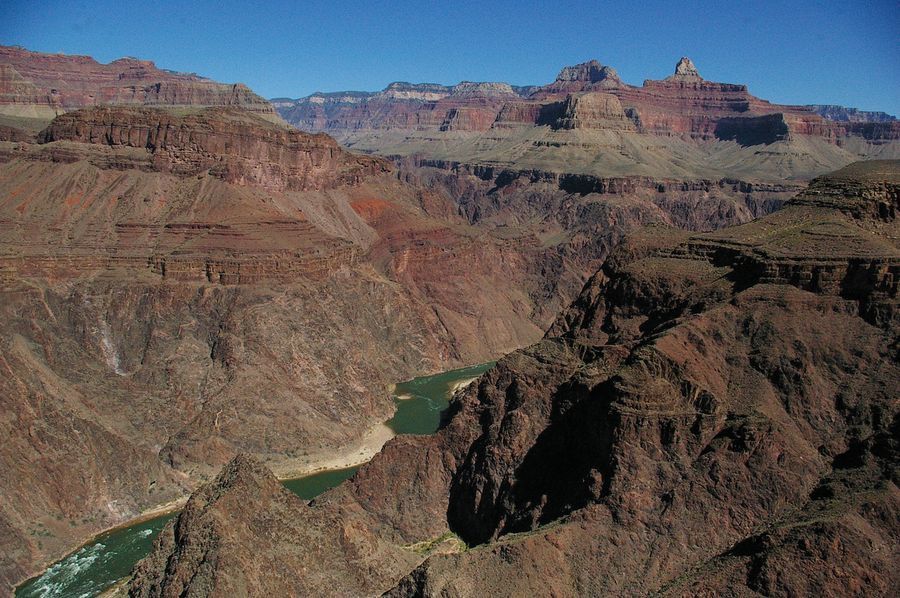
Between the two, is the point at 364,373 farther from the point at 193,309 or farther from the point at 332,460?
the point at 193,309

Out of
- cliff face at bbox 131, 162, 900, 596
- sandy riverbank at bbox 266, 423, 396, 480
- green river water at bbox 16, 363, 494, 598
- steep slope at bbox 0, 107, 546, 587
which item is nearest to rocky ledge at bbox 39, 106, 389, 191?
steep slope at bbox 0, 107, 546, 587

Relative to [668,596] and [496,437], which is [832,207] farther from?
[668,596]

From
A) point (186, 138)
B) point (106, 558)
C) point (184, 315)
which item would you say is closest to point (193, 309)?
point (184, 315)

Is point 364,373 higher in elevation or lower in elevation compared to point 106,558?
higher

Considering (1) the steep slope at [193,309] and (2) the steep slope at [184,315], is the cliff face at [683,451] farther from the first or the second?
(2) the steep slope at [184,315]

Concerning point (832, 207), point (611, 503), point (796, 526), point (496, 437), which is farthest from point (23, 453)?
point (832, 207)
